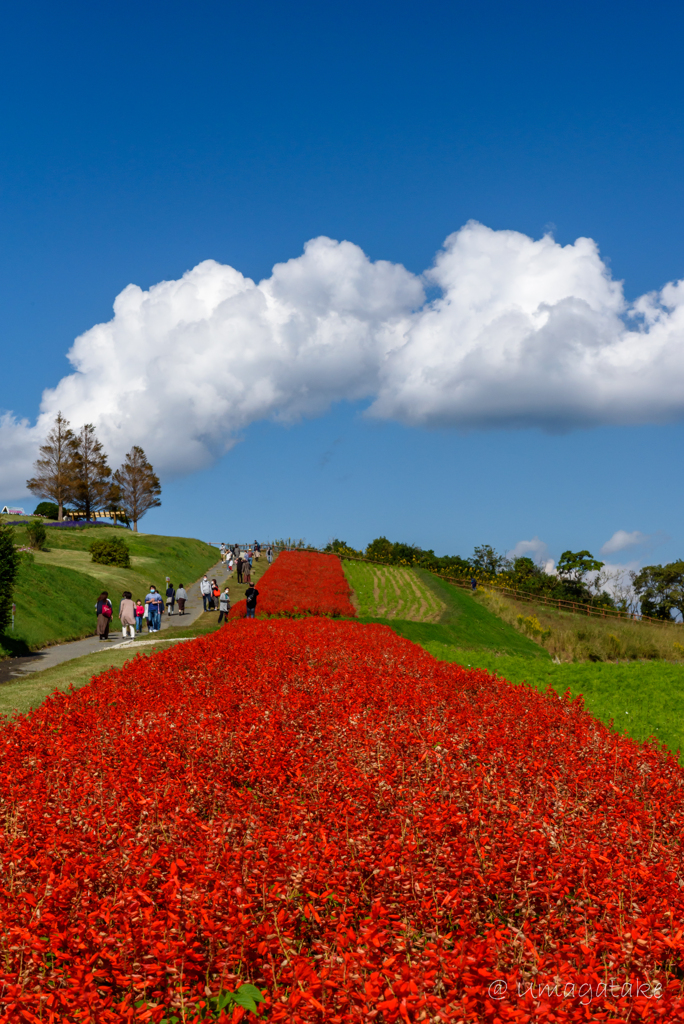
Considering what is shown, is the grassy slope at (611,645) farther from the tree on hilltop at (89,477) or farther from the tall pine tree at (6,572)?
the tree on hilltop at (89,477)

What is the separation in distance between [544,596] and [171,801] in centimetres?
4714

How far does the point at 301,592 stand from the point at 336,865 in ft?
78.1

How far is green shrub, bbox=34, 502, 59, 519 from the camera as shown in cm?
7238

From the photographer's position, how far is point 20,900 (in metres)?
3.63

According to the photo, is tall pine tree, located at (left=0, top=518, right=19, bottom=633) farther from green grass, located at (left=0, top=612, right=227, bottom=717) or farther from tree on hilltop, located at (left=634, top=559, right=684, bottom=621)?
tree on hilltop, located at (left=634, top=559, right=684, bottom=621)

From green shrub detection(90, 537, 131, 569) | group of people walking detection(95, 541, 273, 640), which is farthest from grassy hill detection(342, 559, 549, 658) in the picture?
green shrub detection(90, 537, 131, 569)

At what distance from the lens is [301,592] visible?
27594 millimetres

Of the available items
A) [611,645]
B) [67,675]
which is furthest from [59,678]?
[611,645]

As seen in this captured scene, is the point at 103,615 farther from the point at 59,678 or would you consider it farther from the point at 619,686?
the point at 619,686

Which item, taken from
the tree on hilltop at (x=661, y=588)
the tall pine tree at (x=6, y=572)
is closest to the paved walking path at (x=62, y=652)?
the tall pine tree at (x=6, y=572)

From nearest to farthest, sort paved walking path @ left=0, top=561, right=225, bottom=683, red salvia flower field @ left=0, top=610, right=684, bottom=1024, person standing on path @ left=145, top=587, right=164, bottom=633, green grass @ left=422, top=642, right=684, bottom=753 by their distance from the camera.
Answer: red salvia flower field @ left=0, top=610, right=684, bottom=1024 → green grass @ left=422, top=642, right=684, bottom=753 → paved walking path @ left=0, top=561, right=225, bottom=683 → person standing on path @ left=145, top=587, right=164, bottom=633

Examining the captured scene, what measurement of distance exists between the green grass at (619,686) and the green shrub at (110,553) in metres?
29.6

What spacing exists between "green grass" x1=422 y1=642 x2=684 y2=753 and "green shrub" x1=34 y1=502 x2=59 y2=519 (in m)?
64.9

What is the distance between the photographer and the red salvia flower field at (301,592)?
2326cm
